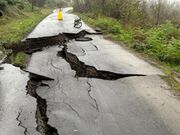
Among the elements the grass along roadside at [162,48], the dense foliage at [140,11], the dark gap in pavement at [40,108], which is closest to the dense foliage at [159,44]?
the grass along roadside at [162,48]

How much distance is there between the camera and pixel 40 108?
5.35 meters

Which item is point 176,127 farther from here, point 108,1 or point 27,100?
point 108,1

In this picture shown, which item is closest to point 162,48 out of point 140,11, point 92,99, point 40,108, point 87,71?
point 87,71

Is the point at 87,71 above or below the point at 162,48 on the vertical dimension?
below

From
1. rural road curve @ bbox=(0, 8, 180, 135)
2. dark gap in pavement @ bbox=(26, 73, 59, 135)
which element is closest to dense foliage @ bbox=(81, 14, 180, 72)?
rural road curve @ bbox=(0, 8, 180, 135)

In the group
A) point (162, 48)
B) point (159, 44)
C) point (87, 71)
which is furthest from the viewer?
point (159, 44)

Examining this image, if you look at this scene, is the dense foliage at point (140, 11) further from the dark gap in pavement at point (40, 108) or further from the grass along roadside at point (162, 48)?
the dark gap in pavement at point (40, 108)

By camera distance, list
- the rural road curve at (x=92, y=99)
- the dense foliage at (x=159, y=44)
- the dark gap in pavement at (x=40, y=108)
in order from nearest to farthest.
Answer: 1. the dark gap in pavement at (x=40, y=108)
2. the rural road curve at (x=92, y=99)
3. the dense foliage at (x=159, y=44)

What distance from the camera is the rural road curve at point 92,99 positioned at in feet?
15.1

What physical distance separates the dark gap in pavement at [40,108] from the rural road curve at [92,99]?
0.05m

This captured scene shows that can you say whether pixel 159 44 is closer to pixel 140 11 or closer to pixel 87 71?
pixel 87 71

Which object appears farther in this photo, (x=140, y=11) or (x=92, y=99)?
(x=140, y=11)

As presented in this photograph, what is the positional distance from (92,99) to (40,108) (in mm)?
1081

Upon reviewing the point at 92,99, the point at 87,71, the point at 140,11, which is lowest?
the point at 87,71
